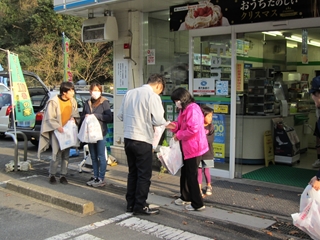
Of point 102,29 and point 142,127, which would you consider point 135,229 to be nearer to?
point 142,127

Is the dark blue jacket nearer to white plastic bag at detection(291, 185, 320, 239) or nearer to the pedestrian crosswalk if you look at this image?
the pedestrian crosswalk

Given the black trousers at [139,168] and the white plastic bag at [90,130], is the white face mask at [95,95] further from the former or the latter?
the black trousers at [139,168]

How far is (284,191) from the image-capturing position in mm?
5848

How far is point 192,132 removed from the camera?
186 inches

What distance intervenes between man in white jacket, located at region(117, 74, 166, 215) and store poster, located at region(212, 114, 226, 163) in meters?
2.29

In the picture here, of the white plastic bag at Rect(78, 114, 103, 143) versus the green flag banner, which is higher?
the green flag banner

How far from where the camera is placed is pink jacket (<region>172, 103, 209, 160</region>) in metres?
4.73

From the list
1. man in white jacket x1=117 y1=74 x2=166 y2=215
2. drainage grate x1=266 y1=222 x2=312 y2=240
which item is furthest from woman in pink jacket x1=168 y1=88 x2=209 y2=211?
drainage grate x1=266 y1=222 x2=312 y2=240

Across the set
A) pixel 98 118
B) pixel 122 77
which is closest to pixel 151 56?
pixel 122 77

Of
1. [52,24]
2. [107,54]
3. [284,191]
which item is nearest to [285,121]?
[284,191]

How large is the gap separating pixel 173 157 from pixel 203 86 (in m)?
2.30

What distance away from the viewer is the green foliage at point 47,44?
1054 inches

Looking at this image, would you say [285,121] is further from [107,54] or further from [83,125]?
[107,54]

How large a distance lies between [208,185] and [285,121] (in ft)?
11.3
